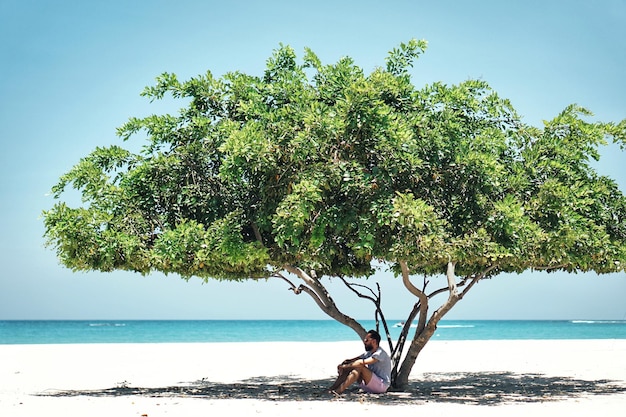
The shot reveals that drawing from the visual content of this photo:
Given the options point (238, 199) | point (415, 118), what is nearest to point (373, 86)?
point (415, 118)

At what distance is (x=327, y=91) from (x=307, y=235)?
2783 mm

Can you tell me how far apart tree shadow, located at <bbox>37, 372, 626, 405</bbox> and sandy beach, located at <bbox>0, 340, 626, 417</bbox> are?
2 cm

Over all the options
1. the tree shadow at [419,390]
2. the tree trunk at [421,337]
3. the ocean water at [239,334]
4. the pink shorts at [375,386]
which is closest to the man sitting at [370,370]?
the pink shorts at [375,386]

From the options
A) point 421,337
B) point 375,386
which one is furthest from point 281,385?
point 421,337

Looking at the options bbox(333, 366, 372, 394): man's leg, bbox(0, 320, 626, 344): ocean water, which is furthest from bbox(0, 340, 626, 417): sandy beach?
bbox(0, 320, 626, 344): ocean water

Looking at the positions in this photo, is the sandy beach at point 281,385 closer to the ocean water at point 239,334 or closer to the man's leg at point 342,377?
the man's leg at point 342,377

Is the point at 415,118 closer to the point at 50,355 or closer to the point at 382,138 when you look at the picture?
the point at 382,138

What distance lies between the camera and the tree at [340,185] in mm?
11758

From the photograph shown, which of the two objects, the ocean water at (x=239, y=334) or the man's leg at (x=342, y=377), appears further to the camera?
the ocean water at (x=239, y=334)

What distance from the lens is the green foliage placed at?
38.6 ft

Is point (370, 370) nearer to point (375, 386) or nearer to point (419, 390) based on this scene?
point (375, 386)

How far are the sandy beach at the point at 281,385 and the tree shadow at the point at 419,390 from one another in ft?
0.07

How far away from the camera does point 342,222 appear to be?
1191 centimetres

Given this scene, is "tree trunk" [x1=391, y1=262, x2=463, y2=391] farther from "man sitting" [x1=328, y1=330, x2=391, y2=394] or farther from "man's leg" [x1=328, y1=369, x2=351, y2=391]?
"man's leg" [x1=328, y1=369, x2=351, y2=391]
